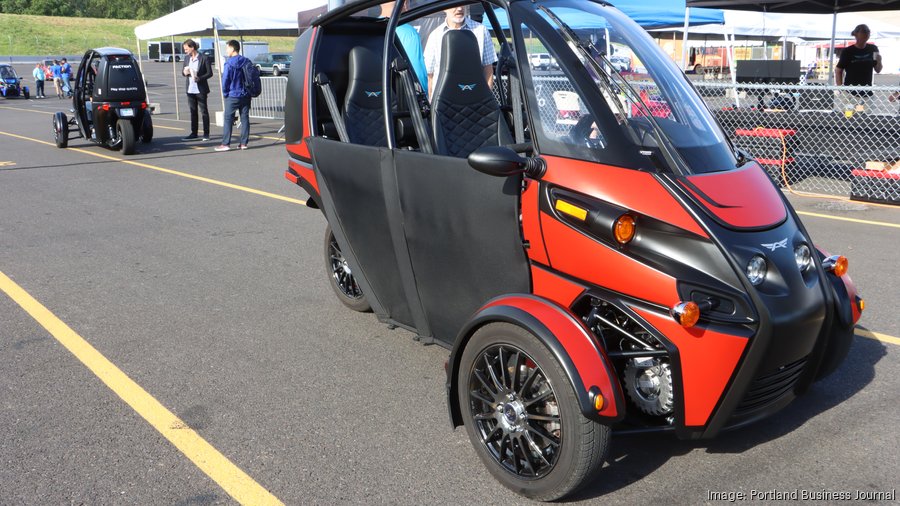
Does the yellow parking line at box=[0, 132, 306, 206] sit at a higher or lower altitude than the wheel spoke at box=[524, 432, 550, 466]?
higher

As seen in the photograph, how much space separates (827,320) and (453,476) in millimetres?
1592

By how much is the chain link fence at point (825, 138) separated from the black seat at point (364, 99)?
219 inches

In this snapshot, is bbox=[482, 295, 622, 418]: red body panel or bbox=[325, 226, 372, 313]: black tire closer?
bbox=[482, 295, 622, 418]: red body panel

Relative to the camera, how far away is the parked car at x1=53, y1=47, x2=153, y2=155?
45.8ft

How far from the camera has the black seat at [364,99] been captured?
15.8ft

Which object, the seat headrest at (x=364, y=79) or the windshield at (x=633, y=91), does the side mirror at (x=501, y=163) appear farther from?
the seat headrest at (x=364, y=79)

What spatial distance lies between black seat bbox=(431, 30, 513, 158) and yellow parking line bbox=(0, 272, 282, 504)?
1.86 metres

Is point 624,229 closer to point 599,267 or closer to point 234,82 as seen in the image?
point 599,267

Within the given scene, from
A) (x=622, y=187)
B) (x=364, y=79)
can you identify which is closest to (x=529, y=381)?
(x=622, y=187)

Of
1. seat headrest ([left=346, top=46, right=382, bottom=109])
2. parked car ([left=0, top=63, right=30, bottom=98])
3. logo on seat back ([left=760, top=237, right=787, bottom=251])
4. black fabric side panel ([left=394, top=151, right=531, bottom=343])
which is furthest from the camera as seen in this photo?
parked car ([left=0, top=63, right=30, bottom=98])

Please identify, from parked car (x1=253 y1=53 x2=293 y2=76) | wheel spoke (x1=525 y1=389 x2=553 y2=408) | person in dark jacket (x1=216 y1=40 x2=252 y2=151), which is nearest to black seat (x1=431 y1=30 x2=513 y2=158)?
wheel spoke (x1=525 y1=389 x2=553 y2=408)

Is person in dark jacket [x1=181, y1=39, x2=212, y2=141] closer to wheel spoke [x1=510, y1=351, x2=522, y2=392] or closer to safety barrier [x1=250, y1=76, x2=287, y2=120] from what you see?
safety barrier [x1=250, y1=76, x2=287, y2=120]

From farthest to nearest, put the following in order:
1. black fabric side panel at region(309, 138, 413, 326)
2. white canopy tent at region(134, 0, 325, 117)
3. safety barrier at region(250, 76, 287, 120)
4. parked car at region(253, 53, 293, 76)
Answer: parked car at region(253, 53, 293, 76) → safety barrier at region(250, 76, 287, 120) → white canopy tent at region(134, 0, 325, 117) → black fabric side panel at region(309, 138, 413, 326)

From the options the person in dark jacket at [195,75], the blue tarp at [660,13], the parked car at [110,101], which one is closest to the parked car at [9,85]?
the person in dark jacket at [195,75]
